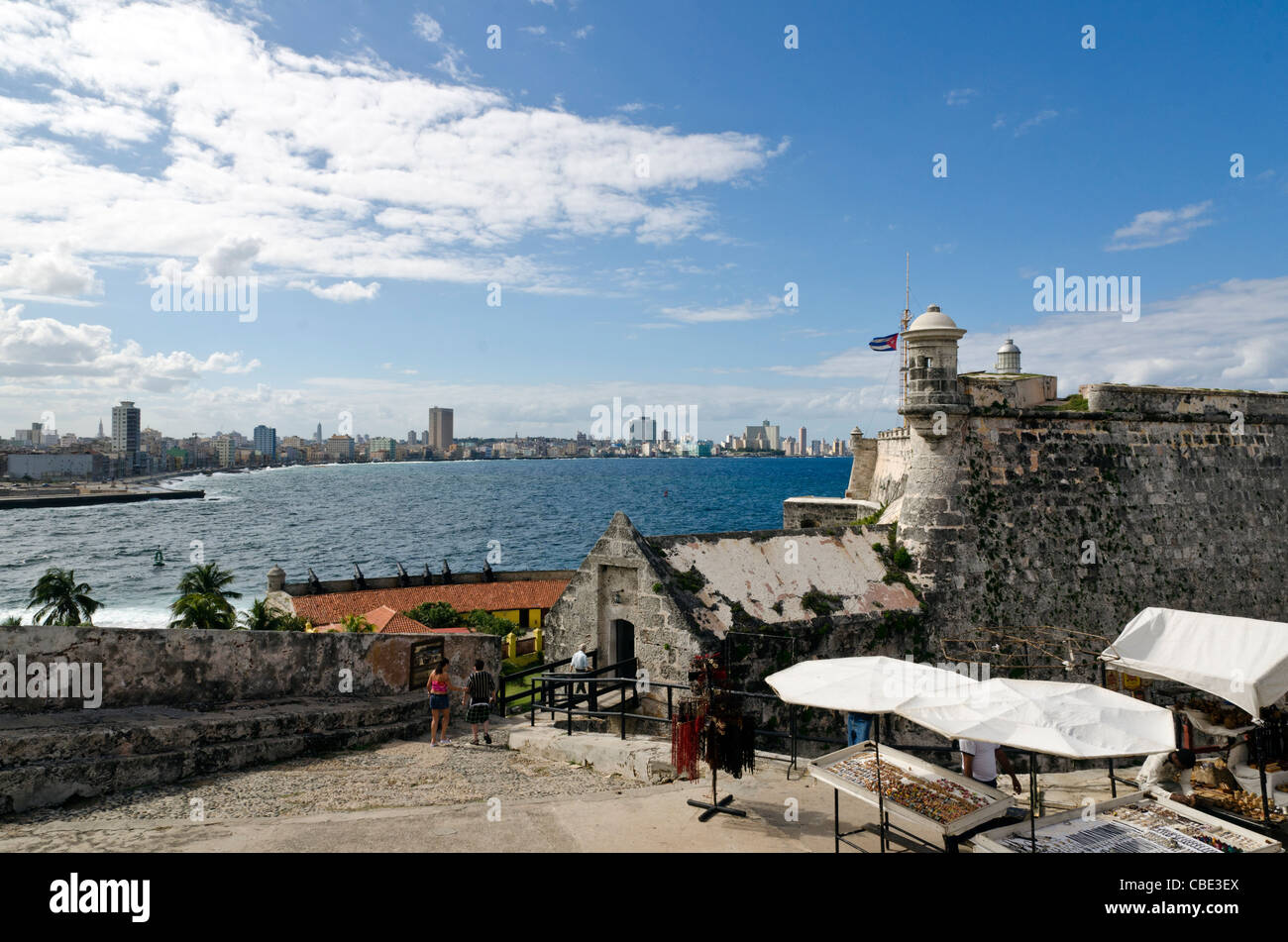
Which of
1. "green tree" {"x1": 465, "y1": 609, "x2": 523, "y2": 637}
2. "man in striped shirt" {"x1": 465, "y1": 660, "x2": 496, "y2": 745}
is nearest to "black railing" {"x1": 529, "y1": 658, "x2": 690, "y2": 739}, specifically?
"man in striped shirt" {"x1": 465, "y1": 660, "x2": 496, "y2": 745}

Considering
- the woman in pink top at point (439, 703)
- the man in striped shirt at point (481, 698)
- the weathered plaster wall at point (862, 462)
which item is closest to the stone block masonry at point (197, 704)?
the woman in pink top at point (439, 703)

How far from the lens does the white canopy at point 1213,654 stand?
8102 mm

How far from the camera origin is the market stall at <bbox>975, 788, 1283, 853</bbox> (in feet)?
21.7

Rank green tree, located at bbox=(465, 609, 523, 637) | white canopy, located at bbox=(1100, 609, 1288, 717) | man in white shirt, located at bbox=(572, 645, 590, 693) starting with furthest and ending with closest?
green tree, located at bbox=(465, 609, 523, 637) → man in white shirt, located at bbox=(572, 645, 590, 693) → white canopy, located at bbox=(1100, 609, 1288, 717)

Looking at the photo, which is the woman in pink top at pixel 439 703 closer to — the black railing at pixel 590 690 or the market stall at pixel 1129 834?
the black railing at pixel 590 690

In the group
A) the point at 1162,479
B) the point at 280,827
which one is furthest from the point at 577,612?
the point at 1162,479

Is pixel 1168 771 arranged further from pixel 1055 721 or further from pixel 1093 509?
pixel 1093 509

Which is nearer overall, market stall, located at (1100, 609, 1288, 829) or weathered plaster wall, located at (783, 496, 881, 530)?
market stall, located at (1100, 609, 1288, 829)

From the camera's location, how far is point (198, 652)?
11508 millimetres

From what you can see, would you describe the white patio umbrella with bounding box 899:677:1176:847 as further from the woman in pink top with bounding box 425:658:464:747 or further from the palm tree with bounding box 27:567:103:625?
the palm tree with bounding box 27:567:103:625

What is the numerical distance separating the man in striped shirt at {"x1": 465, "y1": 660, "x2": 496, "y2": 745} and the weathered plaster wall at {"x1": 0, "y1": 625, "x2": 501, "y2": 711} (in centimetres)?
105

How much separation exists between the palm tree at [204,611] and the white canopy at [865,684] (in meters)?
34.6
